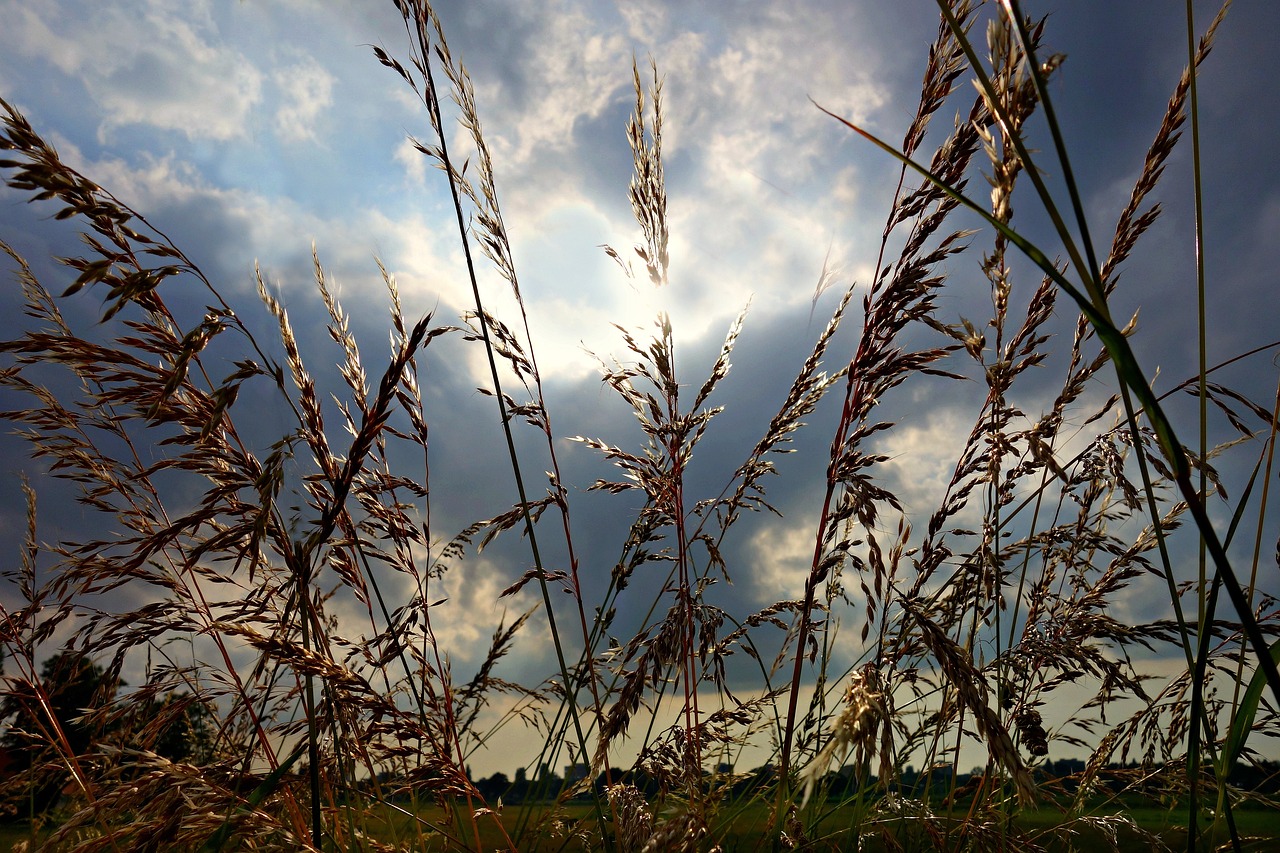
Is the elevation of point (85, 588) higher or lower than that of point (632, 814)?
higher

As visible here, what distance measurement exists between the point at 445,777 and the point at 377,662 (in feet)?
1.52

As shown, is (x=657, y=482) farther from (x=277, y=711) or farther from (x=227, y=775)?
(x=277, y=711)

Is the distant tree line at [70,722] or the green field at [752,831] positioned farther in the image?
the distant tree line at [70,722]

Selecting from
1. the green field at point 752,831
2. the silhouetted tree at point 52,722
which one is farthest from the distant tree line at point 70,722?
the green field at point 752,831

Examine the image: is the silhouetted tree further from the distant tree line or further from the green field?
the green field

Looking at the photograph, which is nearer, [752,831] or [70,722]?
[70,722]

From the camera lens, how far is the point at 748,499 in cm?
269

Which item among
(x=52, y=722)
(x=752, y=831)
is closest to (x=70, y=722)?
(x=52, y=722)

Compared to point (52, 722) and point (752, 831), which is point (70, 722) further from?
point (752, 831)

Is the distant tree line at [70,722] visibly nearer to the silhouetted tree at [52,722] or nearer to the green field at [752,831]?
the silhouetted tree at [52,722]

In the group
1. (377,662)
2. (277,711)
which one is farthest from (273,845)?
(277,711)

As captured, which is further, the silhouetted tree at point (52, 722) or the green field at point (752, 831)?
the silhouetted tree at point (52, 722)

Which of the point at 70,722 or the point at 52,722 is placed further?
the point at 52,722

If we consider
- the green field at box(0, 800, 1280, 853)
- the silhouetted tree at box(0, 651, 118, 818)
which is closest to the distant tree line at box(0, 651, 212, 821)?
the silhouetted tree at box(0, 651, 118, 818)
